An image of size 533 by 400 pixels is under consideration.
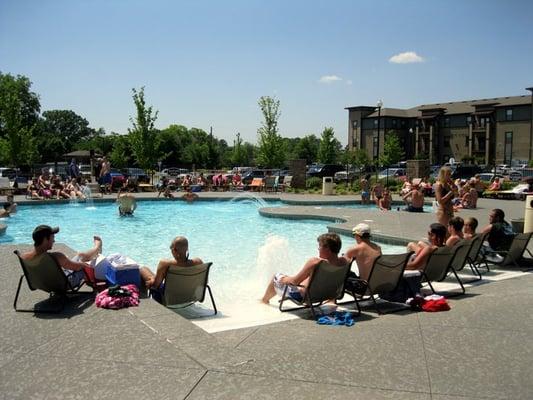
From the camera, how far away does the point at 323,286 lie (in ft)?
20.3

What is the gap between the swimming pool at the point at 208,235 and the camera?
983 cm

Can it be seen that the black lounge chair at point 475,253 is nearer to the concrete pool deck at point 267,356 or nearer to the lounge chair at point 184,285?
the concrete pool deck at point 267,356

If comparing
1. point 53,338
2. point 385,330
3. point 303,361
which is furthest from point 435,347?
point 53,338

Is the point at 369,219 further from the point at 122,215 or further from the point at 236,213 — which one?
the point at 122,215

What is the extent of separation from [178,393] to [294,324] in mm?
2147

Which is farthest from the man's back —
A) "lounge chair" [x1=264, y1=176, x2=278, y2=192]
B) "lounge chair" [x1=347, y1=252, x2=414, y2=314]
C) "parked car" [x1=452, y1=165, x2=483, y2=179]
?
"parked car" [x1=452, y1=165, x2=483, y2=179]

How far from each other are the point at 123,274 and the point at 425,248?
13.4 feet

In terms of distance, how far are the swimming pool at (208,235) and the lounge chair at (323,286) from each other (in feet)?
5.40

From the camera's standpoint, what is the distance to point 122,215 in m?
19.7

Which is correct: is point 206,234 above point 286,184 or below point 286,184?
below

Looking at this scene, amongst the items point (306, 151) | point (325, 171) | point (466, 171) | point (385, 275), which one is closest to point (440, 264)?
point (385, 275)

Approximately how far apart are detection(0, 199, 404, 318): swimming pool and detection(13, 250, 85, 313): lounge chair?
221 cm

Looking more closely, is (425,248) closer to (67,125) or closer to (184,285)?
(184,285)

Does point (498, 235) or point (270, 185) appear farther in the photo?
point (270, 185)
